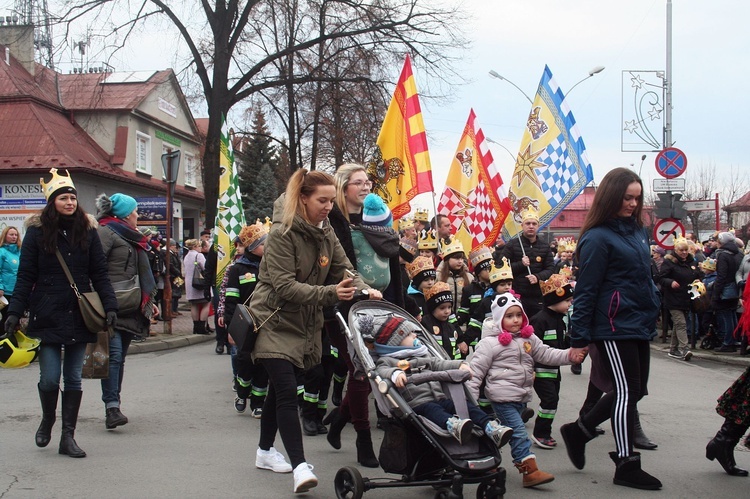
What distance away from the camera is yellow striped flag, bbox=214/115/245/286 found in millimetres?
12336

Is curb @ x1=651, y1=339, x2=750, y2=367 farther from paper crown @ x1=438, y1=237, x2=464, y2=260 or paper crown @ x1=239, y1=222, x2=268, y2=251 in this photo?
paper crown @ x1=239, y1=222, x2=268, y2=251

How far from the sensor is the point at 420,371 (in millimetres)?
4961

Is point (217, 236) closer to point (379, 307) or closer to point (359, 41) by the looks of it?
point (379, 307)

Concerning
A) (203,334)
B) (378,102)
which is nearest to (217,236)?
(203,334)

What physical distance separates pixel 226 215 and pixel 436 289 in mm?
6316

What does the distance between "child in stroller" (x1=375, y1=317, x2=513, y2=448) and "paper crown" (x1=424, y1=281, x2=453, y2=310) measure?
6.51ft

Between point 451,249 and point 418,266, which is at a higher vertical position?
point 451,249

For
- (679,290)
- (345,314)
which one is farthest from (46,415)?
(679,290)

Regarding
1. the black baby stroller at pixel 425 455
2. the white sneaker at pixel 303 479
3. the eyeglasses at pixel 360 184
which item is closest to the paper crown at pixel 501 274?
the eyeglasses at pixel 360 184

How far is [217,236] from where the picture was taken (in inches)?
488

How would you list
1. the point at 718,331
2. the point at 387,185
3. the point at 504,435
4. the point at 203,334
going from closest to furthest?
the point at 504,435 < the point at 387,185 < the point at 718,331 < the point at 203,334

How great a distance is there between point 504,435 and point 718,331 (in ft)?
36.5

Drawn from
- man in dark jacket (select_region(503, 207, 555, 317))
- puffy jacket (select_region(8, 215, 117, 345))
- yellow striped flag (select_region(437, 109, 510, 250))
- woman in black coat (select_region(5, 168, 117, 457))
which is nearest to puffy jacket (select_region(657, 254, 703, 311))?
yellow striped flag (select_region(437, 109, 510, 250))

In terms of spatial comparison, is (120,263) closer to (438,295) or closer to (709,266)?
(438,295)
